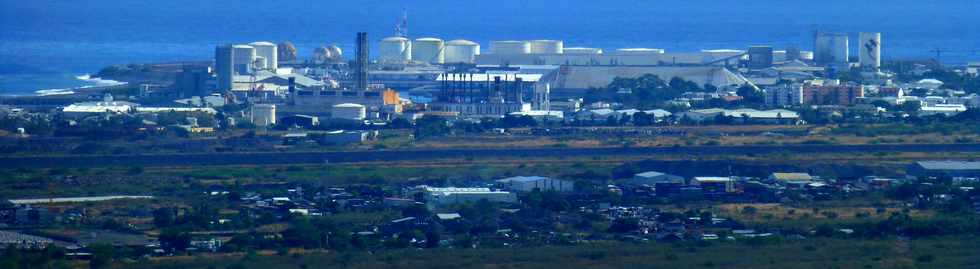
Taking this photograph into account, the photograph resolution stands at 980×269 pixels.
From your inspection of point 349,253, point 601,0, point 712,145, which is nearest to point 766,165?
point 712,145

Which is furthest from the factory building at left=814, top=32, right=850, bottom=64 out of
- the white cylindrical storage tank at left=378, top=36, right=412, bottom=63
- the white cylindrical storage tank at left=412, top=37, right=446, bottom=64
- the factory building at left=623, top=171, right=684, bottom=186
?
the factory building at left=623, top=171, right=684, bottom=186

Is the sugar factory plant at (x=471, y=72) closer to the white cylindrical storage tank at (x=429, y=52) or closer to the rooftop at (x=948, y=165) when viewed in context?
the white cylindrical storage tank at (x=429, y=52)

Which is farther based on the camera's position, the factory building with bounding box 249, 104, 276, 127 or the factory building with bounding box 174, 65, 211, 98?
the factory building with bounding box 174, 65, 211, 98

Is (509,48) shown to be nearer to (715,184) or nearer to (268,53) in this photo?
(268,53)

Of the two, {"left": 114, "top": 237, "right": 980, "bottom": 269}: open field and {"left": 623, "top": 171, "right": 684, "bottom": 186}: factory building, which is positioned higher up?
{"left": 623, "top": 171, "right": 684, "bottom": 186}: factory building

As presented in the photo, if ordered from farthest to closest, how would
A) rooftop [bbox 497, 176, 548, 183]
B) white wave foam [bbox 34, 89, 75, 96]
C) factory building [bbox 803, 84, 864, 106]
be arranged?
white wave foam [bbox 34, 89, 75, 96]
factory building [bbox 803, 84, 864, 106]
rooftop [bbox 497, 176, 548, 183]

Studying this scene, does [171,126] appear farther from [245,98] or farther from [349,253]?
[349,253]

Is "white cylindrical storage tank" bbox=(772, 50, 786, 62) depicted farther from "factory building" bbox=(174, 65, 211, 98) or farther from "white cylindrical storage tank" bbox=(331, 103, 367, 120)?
"white cylindrical storage tank" bbox=(331, 103, 367, 120)
